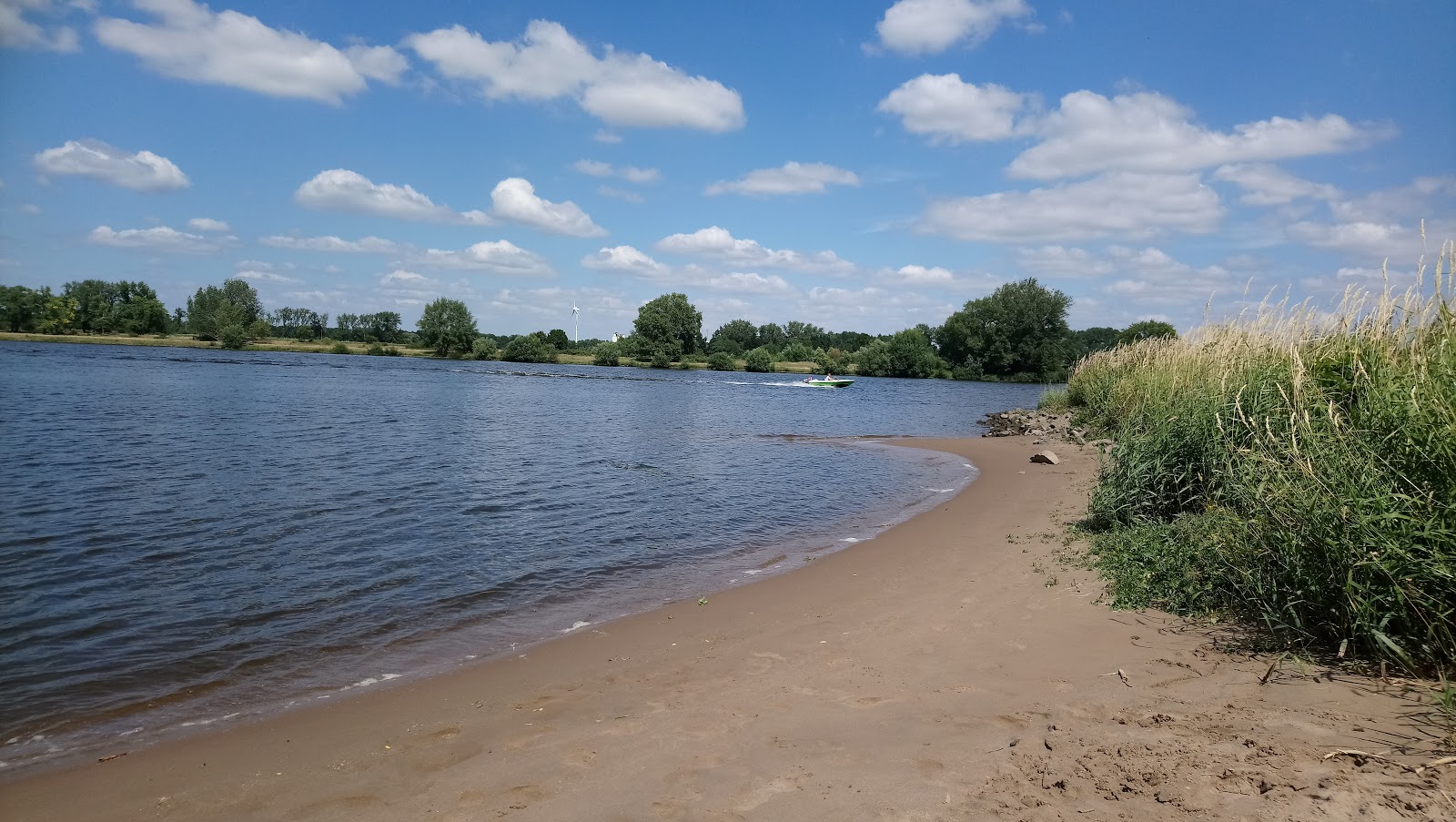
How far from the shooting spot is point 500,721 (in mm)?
5789

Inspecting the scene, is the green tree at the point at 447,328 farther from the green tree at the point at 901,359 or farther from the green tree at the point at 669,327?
the green tree at the point at 901,359

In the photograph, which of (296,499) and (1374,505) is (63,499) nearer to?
(296,499)

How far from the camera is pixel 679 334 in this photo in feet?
373

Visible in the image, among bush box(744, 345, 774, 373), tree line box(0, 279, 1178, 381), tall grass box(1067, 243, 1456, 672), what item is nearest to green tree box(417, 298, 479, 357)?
tree line box(0, 279, 1178, 381)

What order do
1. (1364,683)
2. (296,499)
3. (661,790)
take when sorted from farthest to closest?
(296,499) < (1364,683) < (661,790)

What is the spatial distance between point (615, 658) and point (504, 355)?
111127 millimetres

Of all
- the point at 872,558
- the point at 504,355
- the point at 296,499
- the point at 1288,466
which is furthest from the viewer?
the point at 504,355

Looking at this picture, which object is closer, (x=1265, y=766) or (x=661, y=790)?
(x=1265, y=766)

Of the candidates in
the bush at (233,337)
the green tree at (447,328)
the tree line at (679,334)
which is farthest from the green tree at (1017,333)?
the bush at (233,337)

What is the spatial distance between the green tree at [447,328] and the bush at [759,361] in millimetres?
41075

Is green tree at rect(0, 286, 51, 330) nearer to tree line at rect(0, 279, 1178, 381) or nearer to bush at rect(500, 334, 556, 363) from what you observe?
tree line at rect(0, 279, 1178, 381)

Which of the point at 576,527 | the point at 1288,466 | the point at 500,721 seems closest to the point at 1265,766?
the point at 1288,466

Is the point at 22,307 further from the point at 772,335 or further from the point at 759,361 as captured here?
the point at 772,335

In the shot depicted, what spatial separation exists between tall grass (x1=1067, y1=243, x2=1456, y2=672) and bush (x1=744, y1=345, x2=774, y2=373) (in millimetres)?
98189
